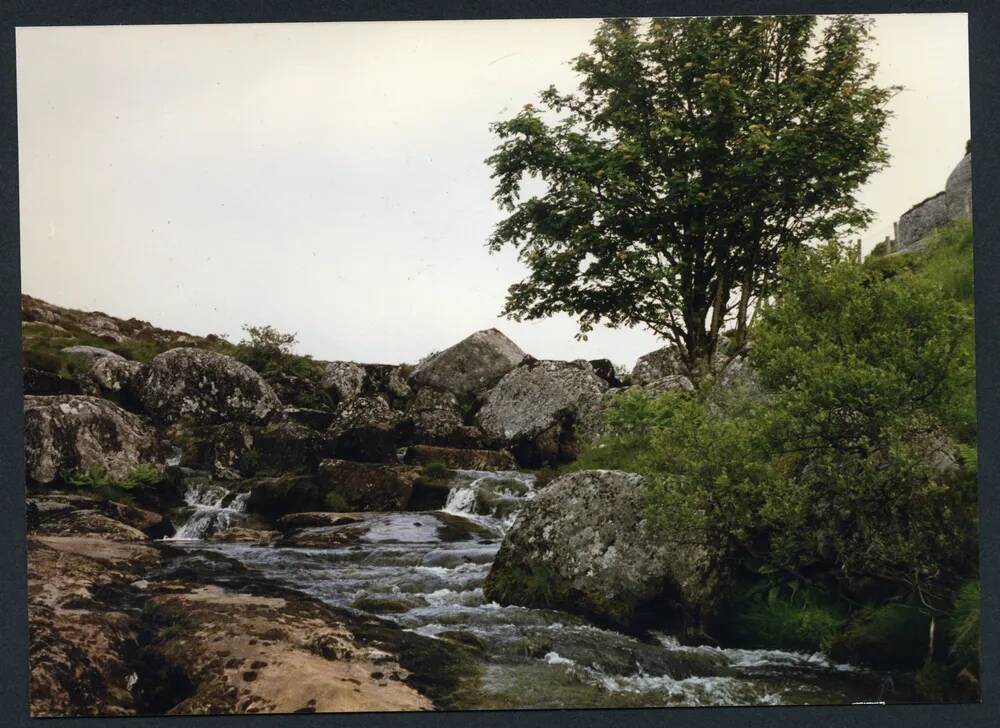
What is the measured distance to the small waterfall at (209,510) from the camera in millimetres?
7301

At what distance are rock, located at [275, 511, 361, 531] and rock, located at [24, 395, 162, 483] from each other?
4.10 feet

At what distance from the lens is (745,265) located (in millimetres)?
7531

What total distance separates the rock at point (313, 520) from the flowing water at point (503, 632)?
62 millimetres

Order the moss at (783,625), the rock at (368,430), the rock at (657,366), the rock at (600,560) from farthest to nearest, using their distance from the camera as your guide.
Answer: the rock at (368,430), the rock at (657,366), the rock at (600,560), the moss at (783,625)

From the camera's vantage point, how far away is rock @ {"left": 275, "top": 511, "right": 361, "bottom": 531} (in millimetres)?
7703

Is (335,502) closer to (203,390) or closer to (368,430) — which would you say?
(368,430)

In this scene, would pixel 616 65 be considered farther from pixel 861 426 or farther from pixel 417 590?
pixel 417 590

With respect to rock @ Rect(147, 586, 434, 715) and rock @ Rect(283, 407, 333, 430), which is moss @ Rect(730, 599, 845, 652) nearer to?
rock @ Rect(147, 586, 434, 715)

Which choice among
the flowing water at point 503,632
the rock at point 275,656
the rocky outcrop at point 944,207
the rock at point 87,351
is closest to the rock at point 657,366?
the flowing water at point 503,632

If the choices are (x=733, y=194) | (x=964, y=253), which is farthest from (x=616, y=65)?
(x=964, y=253)

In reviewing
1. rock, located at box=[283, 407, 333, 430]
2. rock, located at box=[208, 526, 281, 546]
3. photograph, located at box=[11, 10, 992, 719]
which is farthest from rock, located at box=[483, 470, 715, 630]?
rock, located at box=[283, 407, 333, 430]

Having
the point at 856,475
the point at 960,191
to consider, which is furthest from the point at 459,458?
the point at 960,191

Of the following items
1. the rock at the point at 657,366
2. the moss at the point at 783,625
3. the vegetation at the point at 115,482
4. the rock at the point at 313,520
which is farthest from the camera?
the rock at the point at 657,366

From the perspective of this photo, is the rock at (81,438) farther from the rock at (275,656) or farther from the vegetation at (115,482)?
the rock at (275,656)
